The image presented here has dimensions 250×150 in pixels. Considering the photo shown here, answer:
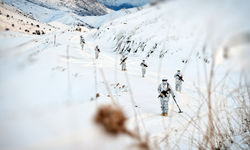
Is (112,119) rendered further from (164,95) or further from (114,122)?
(164,95)

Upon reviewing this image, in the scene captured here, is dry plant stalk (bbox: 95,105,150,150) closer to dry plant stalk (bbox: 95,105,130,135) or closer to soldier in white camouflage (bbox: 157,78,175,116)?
dry plant stalk (bbox: 95,105,130,135)

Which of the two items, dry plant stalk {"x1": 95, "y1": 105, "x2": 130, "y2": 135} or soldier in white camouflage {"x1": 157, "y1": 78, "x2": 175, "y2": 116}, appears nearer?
dry plant stalk {"x1": 95, "y1": 105, "x2": 130, "y2": 135}

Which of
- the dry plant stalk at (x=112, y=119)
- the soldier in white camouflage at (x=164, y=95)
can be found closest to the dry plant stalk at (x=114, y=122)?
the dry plant stalk at (x=112, y=119)

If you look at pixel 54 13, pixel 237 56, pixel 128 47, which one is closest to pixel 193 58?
pixel 128 47

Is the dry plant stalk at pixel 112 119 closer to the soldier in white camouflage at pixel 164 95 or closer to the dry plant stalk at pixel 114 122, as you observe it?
the dry plant stalk at pixel 114 122

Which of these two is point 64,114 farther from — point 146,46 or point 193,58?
point 146,46

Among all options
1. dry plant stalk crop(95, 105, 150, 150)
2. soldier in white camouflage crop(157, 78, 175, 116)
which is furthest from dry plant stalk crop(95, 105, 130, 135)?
soldier in white camouflage crop(157, 78, 175, 116)

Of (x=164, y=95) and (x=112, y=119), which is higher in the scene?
(x=112, y=119)

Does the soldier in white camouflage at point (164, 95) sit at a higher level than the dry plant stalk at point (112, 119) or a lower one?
lower

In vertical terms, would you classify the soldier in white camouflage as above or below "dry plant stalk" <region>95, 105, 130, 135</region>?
below

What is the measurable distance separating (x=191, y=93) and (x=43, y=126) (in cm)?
964

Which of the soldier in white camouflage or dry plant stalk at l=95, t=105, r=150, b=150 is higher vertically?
dry plant stalk at l=95, t=105, r=150, b=150

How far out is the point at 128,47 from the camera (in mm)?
23812

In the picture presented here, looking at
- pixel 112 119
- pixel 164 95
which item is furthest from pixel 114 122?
pixel 164 95
